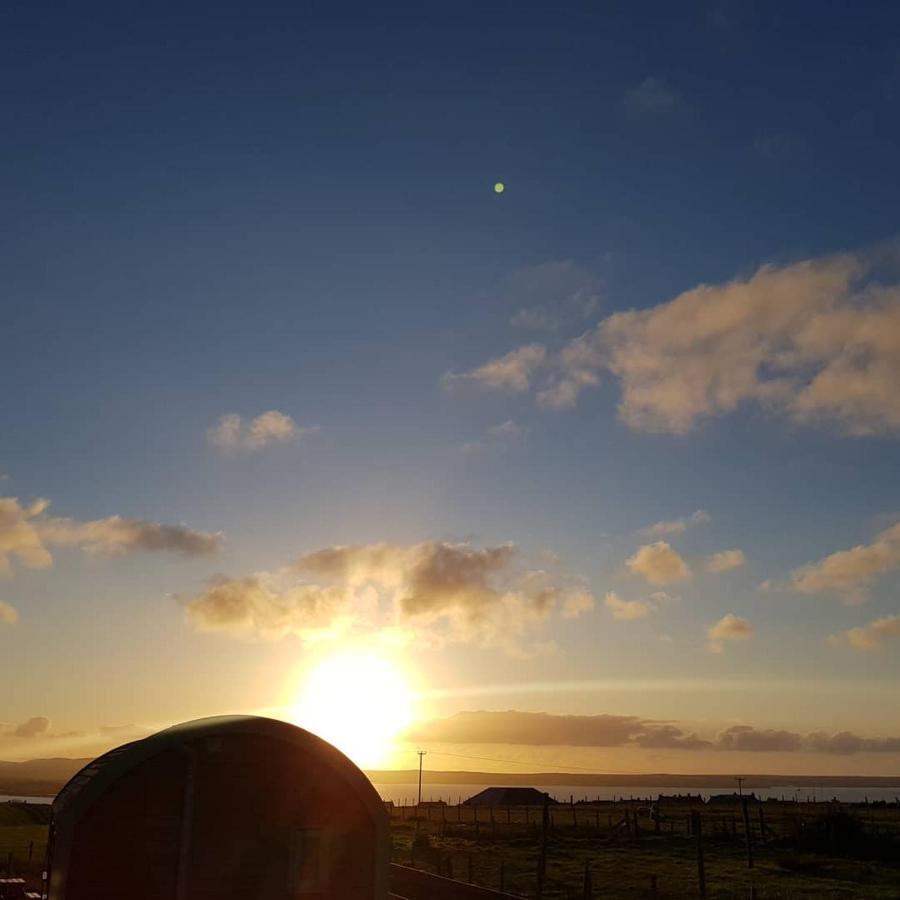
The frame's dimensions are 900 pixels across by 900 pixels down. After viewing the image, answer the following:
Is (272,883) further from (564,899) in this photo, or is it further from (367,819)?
(564,899)

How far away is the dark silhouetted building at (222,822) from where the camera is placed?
20672mm

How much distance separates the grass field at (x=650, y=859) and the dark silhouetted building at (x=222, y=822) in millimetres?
10999

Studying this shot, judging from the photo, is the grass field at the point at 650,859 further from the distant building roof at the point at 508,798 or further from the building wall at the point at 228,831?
the distant building roof at the point at 508,798

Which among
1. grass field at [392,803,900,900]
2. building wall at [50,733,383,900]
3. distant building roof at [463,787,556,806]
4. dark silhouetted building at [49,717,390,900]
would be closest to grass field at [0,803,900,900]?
grass field at [392,803,900,900]

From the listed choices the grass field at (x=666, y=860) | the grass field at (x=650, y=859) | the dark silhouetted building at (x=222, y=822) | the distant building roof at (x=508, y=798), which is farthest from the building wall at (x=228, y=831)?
the distant building roof at (x=508, y=798)

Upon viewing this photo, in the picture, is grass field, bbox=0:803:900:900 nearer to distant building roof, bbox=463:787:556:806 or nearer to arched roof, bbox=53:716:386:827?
arched roof, bbox=53:716:386:827

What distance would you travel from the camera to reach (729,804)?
142 meters

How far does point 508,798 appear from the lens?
12888cm

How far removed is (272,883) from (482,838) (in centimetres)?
4653

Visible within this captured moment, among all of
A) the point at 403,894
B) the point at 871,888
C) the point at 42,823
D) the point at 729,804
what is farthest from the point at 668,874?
the point at 729,804

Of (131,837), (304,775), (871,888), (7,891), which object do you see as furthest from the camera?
(871,888)

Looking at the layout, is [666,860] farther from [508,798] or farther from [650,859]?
[508,798]

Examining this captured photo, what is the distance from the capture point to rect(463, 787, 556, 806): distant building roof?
127312mm

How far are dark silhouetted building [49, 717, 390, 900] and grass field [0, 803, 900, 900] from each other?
36.1 feet
